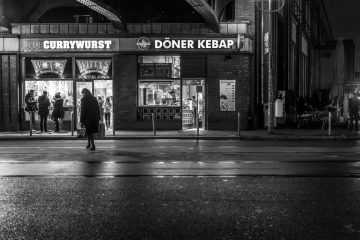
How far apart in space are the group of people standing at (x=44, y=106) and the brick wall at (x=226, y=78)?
7.11 m

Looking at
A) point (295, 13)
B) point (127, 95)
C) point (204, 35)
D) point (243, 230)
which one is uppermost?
point (295, 13)

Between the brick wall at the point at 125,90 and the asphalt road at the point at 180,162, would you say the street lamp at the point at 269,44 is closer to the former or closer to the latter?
the brick wall at the point at 125,90

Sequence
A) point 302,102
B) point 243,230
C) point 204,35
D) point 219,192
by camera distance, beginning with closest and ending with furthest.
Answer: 1. point 243,230
2. point 219,192
3. point 204,35
4. point 302,102

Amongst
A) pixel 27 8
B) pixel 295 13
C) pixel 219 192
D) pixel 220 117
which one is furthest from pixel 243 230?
pixel 295 13

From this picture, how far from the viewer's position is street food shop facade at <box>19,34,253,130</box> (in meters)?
26.7

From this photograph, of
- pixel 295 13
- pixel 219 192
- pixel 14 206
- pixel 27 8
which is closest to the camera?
pixel 14 206

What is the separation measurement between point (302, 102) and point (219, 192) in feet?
82.1

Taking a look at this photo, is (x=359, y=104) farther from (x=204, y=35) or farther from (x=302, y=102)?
(x=204, y=35)

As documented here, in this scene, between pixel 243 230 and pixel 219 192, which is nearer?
pixel 243 230

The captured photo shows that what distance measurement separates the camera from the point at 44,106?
988 inches

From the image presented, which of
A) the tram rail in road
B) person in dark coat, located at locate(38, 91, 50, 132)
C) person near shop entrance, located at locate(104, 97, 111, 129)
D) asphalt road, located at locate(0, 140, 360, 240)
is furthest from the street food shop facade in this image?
the tram rail in road

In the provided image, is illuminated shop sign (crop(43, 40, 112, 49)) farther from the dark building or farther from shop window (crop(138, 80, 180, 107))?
shop window (crop(138, 80, 180, 107))

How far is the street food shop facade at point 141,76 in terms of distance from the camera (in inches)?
1053

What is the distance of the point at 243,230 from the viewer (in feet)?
19.7
